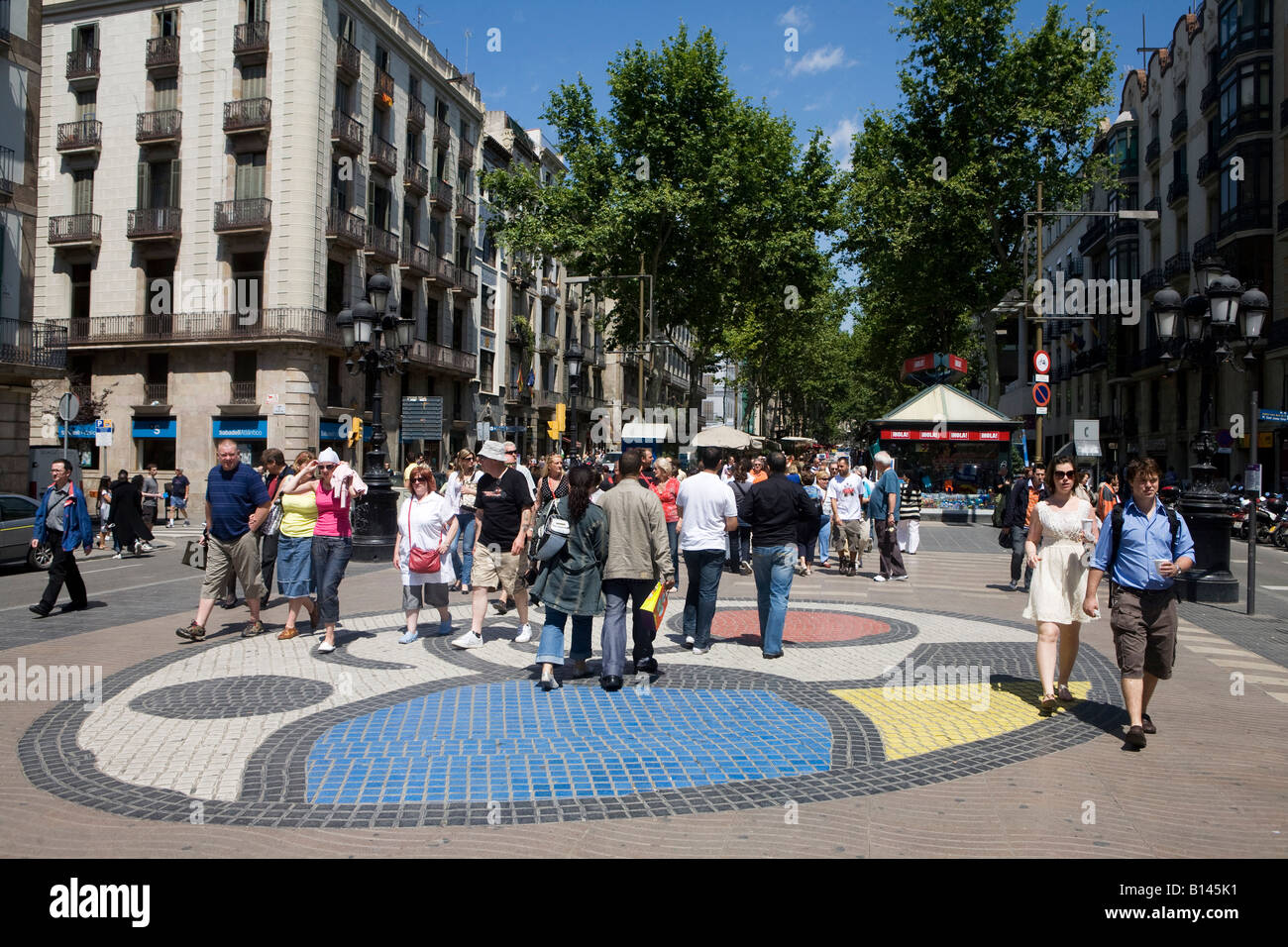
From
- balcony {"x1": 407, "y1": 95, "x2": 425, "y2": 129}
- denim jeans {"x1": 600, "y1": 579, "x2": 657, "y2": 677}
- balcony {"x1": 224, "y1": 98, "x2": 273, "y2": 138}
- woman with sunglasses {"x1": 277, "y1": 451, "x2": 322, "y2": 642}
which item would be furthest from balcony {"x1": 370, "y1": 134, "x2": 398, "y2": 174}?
denim jeans {"x1": 600, "y1": 579, "x2": 657, "y2": 677}

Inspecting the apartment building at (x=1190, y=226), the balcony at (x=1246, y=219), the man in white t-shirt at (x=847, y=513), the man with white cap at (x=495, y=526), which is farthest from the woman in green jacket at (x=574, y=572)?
the balcony at (x=1246, y=219)

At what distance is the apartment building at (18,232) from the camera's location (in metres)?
22.7

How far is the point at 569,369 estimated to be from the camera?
25750 millimetres

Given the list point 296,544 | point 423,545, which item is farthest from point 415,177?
point 423,545

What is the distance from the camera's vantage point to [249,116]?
109ft

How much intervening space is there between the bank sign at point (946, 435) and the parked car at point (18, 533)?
20107 mm

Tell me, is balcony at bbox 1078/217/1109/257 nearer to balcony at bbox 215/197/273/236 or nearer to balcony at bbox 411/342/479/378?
balcony at bbox 411/342/479/378

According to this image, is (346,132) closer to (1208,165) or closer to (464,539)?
(464,539)

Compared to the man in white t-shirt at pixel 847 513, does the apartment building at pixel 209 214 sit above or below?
above

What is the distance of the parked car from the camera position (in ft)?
51.6

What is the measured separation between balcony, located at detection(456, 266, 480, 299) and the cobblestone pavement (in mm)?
36932

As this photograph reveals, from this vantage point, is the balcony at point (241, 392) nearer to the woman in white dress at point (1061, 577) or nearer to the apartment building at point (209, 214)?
the apartment building at point (209, 214)

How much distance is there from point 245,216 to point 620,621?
3121cm
